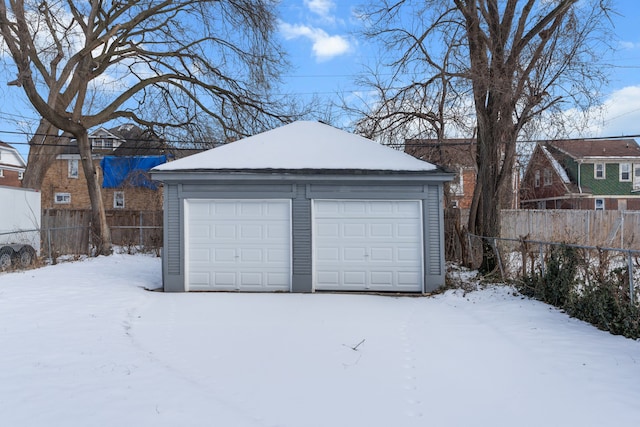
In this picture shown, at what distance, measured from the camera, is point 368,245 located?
11297 millimetres

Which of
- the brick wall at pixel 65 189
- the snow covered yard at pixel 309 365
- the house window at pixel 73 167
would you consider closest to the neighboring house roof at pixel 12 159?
the brick wall at pixel 65 189

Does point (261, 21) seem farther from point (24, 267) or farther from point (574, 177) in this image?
point (574, 177)

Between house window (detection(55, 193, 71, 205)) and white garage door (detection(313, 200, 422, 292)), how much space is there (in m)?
27.4

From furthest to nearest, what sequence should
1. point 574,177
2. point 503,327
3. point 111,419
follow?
point 574,177 < point 503,327 < point 111,419

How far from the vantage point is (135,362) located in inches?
228

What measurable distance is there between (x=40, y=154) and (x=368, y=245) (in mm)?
16559

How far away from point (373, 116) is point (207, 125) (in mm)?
7477

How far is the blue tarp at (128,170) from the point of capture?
2452cm

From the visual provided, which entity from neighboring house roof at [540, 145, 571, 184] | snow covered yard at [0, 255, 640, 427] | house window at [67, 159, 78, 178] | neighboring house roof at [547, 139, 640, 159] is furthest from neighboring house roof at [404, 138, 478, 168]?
house window at [67, 159, 78, 178]

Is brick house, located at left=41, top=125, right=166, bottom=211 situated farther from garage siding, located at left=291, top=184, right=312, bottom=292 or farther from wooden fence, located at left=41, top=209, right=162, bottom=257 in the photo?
garage siding, located at left=291, top=184, right=312, bottom=292

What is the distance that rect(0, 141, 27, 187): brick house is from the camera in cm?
3984

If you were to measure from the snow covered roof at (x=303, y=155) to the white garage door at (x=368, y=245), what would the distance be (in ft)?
3.05

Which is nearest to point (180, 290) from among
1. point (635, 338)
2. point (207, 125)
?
point (635, 338)

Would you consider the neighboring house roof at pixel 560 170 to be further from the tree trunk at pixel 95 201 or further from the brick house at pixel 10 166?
the brick house at pixel 10 166
